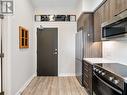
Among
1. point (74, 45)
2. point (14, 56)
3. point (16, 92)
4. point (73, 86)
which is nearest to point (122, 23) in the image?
point (14, 56)

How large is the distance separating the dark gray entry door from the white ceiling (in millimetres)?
968

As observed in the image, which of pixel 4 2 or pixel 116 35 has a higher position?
pixel 4 2

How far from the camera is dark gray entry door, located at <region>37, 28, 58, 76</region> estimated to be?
7512 mm

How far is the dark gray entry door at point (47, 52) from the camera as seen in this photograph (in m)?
7.51

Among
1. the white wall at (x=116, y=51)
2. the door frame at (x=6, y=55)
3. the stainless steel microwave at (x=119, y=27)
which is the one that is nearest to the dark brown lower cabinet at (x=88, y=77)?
the white wall at (x=116, y=51)

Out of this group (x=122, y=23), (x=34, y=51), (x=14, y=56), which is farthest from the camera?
(x=34, y=51)

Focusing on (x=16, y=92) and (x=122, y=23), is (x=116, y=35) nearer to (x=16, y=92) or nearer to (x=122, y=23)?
(x=122, y=23)

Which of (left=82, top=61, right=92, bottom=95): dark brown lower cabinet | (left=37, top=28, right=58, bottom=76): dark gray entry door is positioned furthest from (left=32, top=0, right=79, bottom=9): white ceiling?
(left=82, top=61, right=92, bottom=95): dark brown lower cabinet

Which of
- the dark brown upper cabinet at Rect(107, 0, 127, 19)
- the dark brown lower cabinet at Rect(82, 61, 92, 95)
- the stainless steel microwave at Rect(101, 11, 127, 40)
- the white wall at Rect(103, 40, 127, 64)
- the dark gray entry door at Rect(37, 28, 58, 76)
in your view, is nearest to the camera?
the stainless steel microwave at Rect(101, 11, 127, 40)

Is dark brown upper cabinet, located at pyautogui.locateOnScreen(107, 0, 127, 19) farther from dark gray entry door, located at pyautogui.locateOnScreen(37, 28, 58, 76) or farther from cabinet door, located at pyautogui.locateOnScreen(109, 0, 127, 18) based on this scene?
dark gray entry door, located at pyautogui.locateOnScreen(37, 28, 58, 76)

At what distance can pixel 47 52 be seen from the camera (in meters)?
7.53

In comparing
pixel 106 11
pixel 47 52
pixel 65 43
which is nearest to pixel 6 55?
pixel 106 11

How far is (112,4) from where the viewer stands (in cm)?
355

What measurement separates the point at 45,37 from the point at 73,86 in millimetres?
2693
